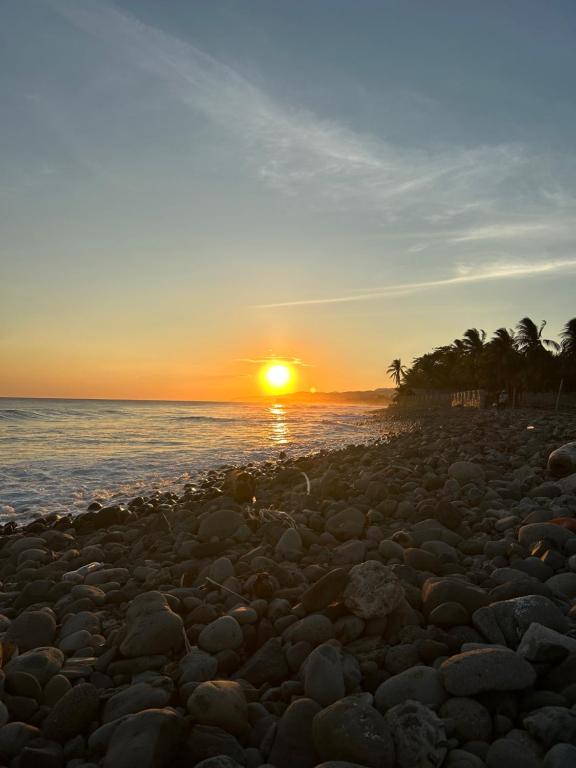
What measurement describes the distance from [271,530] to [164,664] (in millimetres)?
2926

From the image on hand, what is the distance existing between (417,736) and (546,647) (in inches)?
36.9

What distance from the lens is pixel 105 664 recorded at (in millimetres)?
3676

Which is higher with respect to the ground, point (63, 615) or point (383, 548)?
point (383, 548)

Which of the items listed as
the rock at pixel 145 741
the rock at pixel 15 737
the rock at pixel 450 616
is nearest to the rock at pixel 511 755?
the rock at pixel 450 616

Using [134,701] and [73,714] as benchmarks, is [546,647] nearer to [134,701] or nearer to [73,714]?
[134,701]

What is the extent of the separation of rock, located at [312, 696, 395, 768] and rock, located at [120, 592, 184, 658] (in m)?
1.46

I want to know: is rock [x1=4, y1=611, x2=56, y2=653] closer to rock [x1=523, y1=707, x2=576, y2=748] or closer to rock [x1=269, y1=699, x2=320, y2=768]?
rock [x1=269, y1=699, x2=320, y2=768]

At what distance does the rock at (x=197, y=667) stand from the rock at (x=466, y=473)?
5554 mm

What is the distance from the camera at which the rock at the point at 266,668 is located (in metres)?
3.33

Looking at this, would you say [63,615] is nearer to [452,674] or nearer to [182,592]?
[182,592]

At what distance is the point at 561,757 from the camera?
2.23 metres

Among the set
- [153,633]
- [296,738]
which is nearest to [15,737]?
[153,633]

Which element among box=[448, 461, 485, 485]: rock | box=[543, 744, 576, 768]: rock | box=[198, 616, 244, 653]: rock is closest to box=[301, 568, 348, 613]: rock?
box=[198, 616, 244, 653]: rock

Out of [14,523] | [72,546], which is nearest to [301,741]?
[72,546]
